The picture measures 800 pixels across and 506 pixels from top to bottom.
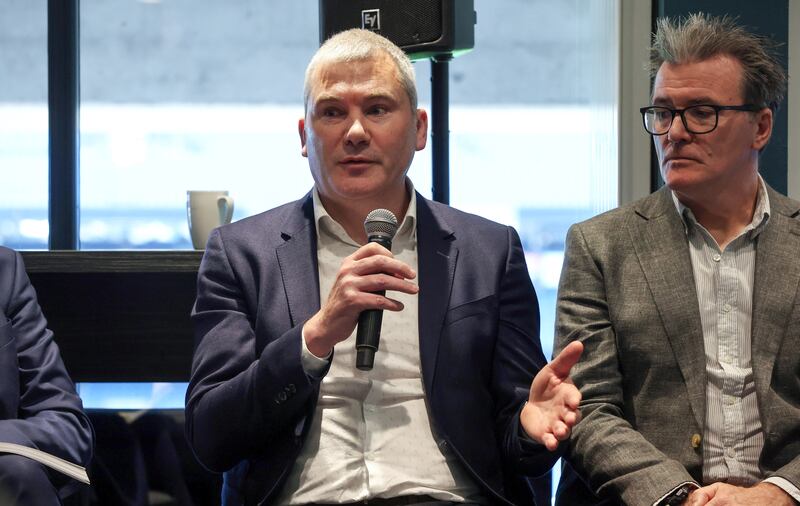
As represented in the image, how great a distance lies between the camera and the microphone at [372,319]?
1.59 m

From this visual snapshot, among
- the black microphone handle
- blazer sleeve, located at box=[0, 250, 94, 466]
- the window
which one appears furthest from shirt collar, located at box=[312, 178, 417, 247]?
the window

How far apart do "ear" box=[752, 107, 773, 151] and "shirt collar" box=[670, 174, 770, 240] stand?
9cm

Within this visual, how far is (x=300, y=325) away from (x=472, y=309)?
398 mm

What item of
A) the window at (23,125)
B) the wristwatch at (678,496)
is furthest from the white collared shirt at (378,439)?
the window at (23,125)

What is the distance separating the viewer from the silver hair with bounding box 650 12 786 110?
213 cm

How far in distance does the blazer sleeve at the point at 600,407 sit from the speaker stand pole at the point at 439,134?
3.28 feet

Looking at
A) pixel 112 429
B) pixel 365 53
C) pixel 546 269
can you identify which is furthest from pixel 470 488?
pixel 546 269

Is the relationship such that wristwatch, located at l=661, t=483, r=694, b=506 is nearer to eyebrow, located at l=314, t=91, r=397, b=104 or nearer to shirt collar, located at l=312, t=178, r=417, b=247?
shirt collar, located at l=312, t=178, r=417, b=247

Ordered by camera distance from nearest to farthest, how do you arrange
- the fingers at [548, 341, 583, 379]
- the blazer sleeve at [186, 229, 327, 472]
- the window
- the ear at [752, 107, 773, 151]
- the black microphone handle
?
the black microphone handle, the fingers at [548, 341, 583, 379], the blazer sleeve at [186, 229, 327, 472], the ear at [752, 107, 773, 151], the window

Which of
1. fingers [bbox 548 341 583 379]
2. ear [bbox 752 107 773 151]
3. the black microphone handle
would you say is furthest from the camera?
ear [bbox 752 107 773 151]

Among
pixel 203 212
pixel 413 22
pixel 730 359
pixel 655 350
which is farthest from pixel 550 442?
pixel 203 212

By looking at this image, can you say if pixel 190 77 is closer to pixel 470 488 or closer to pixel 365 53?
pixel 365 53

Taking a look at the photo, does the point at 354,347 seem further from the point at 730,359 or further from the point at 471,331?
the point at 730,359

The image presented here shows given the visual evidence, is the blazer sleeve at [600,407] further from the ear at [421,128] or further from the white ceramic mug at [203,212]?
the white ceramic mug at [203,212]
